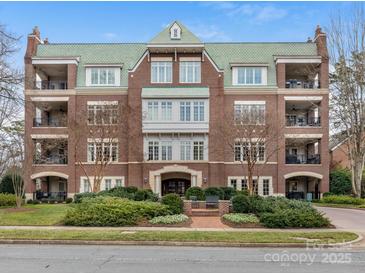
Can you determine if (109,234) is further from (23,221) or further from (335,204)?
(335,204)

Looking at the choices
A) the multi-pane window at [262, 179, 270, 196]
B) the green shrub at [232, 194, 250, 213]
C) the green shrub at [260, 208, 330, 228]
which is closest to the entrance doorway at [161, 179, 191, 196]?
the multi-pane window at [262, 179, 270, 196]

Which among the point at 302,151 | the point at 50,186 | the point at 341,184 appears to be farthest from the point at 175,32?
the point at 341,184

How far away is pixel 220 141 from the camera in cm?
3962

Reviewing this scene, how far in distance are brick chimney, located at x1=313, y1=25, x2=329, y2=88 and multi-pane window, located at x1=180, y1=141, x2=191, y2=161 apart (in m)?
14.3

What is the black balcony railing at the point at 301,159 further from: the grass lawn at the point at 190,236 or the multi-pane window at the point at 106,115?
the grass lawn at the point at 190,236

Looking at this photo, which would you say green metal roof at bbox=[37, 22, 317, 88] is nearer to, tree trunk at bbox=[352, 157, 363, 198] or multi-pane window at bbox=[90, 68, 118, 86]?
multi-pane window at bbox=[90, 68, 118, 86]

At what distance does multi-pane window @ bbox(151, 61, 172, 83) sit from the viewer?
41188mm

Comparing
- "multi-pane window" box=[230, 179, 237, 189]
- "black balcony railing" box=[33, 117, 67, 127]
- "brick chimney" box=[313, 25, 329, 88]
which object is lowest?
"multi-pane window" box=[230, 179, 237, 189]

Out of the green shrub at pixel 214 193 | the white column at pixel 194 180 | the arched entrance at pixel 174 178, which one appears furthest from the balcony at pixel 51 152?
the green shrub at pixel 214 193

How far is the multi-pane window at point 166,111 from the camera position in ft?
132

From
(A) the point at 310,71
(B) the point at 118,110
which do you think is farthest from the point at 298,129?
(B) the point at 118,110

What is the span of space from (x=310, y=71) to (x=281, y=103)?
4.51 m

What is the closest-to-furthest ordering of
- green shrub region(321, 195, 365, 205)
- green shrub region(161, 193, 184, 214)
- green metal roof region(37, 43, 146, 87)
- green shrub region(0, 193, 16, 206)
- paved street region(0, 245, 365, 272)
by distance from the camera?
paved street region(0, 245, 365, 272), green shrub region(161, 193, 184, 214), green shrub region(0, 193, 16, 206), green shrub region(321, 195, 365, 205), green metal roof region(37, 43, 146, 87)

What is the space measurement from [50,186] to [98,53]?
14.9 m
